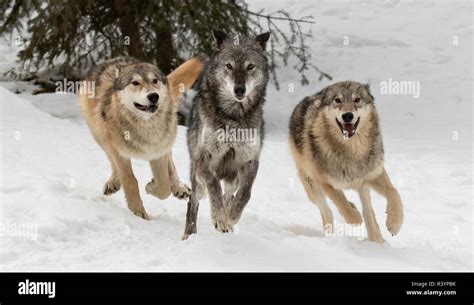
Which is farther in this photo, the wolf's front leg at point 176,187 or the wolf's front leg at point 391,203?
the wolf's front leg at point 176,187

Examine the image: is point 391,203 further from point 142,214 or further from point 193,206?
point 142,214

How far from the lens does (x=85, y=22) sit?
1354 cm

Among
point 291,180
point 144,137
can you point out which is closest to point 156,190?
point 144,137

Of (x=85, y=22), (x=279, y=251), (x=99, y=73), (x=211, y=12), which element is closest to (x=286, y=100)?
(x=211, y=12)

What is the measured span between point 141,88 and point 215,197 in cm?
152

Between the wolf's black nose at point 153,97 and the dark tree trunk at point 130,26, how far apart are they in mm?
6256

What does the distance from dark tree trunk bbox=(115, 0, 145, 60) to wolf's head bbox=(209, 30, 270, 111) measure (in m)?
6.96

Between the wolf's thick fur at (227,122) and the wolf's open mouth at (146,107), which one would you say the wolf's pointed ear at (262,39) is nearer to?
the wolf's thick fur at (227,122)

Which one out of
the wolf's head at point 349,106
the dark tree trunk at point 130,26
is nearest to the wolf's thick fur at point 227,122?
the wolf's head at point 349,106

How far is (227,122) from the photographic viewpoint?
20.8 feet

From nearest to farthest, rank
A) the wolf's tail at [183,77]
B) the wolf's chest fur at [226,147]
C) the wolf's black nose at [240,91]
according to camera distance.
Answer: the wolf's black nose at [240,91] < the wolf's chest fur at [226,147] < the wolf's tail at [183,77]

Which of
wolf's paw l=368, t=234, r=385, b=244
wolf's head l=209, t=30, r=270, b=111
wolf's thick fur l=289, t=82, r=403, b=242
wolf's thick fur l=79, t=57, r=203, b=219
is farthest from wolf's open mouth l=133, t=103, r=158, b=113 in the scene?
wolf's paw l=368, t=234, r=385, b=244

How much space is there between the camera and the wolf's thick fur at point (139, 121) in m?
7.23

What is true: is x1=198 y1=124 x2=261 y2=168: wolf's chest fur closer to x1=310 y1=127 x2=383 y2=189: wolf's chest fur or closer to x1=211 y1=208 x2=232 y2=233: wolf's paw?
x1=211 y1=208 x2=232 y2=233: wolf's paw
